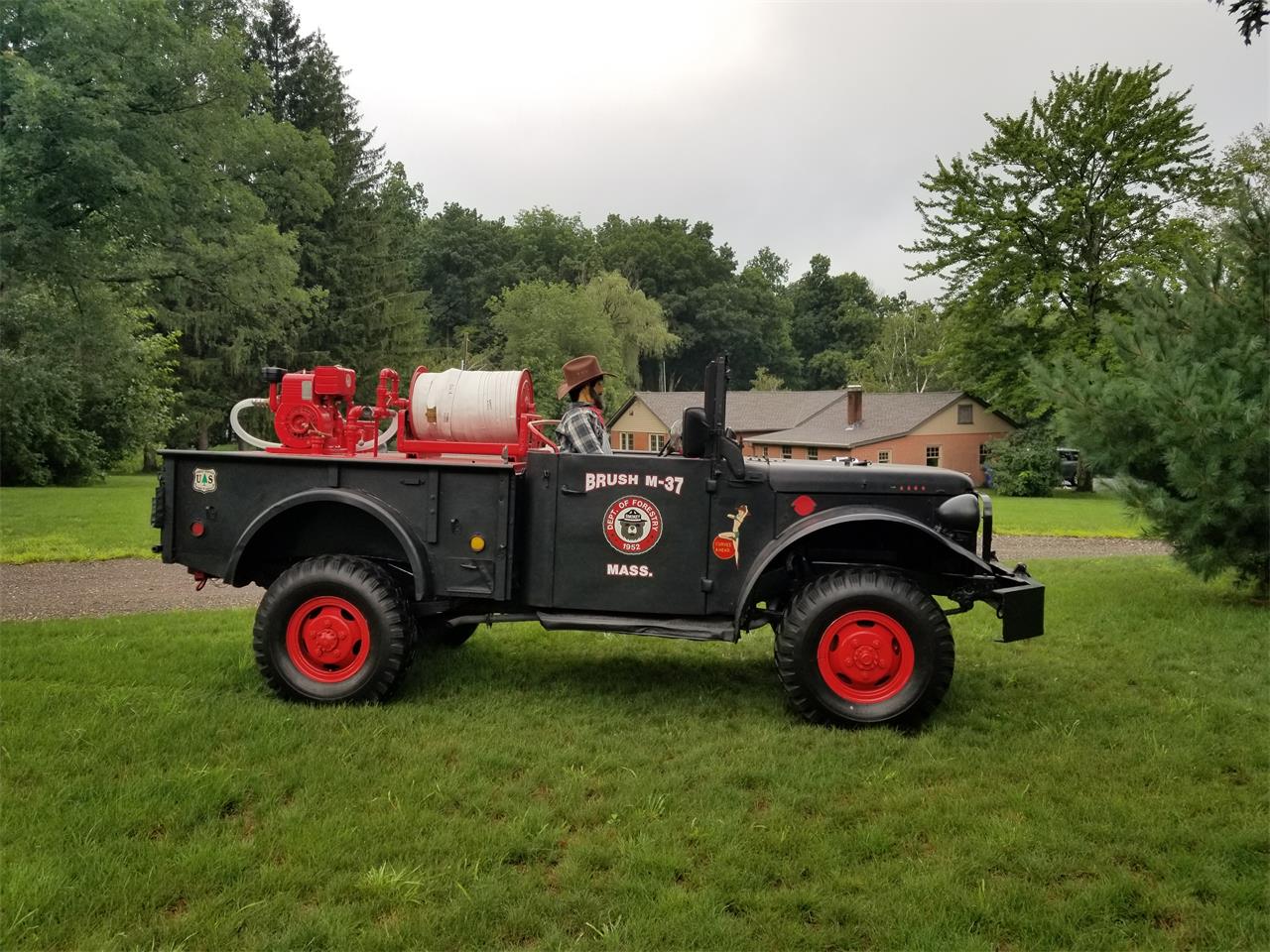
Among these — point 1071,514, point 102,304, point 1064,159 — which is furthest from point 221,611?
point 1064,159

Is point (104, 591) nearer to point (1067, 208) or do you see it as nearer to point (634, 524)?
point (634, 524)

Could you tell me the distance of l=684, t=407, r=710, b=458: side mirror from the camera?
463 centimetres

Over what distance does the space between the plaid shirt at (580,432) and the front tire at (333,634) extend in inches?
50.1

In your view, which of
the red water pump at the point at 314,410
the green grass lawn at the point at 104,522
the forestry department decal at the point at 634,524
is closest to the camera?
the forestry department decal at the point at 634,524

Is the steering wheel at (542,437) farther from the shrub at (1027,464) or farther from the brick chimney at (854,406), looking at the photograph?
the brick chimney at (854,406)

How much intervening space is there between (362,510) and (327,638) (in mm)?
740

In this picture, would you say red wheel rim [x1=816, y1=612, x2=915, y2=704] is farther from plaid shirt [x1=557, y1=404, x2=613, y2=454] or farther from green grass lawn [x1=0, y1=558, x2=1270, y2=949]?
plaid shirt [x1=557, y1=404, x2=613, y2=454]

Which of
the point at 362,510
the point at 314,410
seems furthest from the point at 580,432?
the point at 314,410

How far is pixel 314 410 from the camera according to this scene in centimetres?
525

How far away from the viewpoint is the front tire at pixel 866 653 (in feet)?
14.9

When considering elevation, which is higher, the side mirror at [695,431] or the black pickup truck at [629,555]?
Answer: the side mirror at [695,431]

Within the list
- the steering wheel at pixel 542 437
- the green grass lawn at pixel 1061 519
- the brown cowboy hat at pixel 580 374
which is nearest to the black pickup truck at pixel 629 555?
the steering wheel at pixel 542 437

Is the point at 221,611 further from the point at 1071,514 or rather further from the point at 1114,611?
the point at 1071,514

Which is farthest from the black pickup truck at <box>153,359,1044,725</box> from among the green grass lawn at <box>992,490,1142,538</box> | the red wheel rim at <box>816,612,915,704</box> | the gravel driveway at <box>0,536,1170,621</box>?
the green grass lawn at <box>992,490,1142,538</box>
